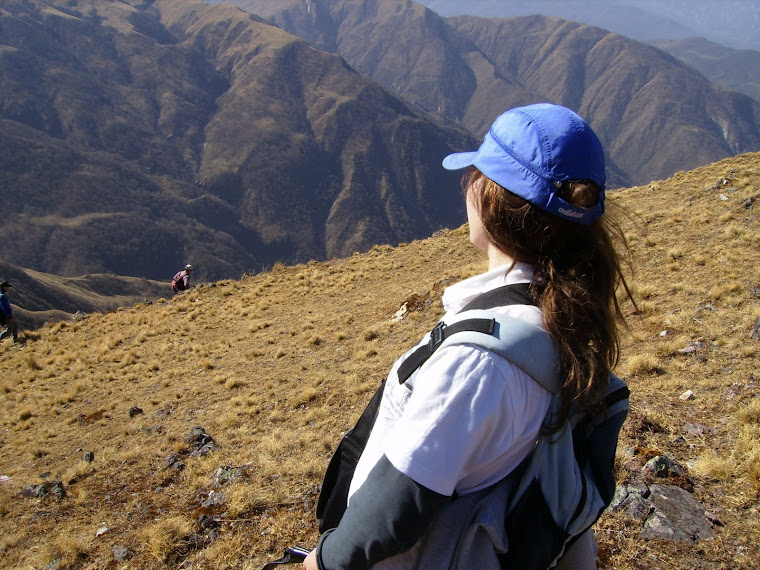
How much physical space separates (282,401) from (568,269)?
803 centimetres

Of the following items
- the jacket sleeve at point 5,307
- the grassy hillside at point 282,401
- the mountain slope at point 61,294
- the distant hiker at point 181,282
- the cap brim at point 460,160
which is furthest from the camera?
the mountain slope at point 61,294

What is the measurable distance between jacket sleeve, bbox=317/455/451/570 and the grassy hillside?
1481 mm

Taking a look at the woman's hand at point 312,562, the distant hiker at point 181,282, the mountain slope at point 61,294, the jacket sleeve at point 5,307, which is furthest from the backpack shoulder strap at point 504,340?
the mountain slope at point 61,294

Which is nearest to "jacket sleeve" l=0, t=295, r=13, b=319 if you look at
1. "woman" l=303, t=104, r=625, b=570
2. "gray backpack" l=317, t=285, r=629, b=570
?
"woman" l=303, t=104, r=625, b=570

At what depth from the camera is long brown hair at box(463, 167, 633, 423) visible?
1.59 meters

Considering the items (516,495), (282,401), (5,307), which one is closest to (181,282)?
(5,307)

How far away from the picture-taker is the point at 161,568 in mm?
4633

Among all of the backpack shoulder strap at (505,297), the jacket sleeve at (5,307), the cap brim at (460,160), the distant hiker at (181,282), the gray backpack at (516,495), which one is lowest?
the distant hiker at (181,282)

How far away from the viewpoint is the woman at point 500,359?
1.41 m

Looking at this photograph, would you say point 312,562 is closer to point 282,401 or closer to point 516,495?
point 516,495

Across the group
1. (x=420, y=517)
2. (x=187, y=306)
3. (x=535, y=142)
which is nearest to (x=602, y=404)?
(x=420, y=517)

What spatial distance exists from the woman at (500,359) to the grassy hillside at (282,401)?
24.5 inches

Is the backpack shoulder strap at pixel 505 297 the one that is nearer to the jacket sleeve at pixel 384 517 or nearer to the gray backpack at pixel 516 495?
the gray backpack at pixel 516 495

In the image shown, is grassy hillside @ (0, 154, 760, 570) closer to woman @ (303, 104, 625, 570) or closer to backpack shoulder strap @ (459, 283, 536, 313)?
woman @ (303, 104, 625, 570)
